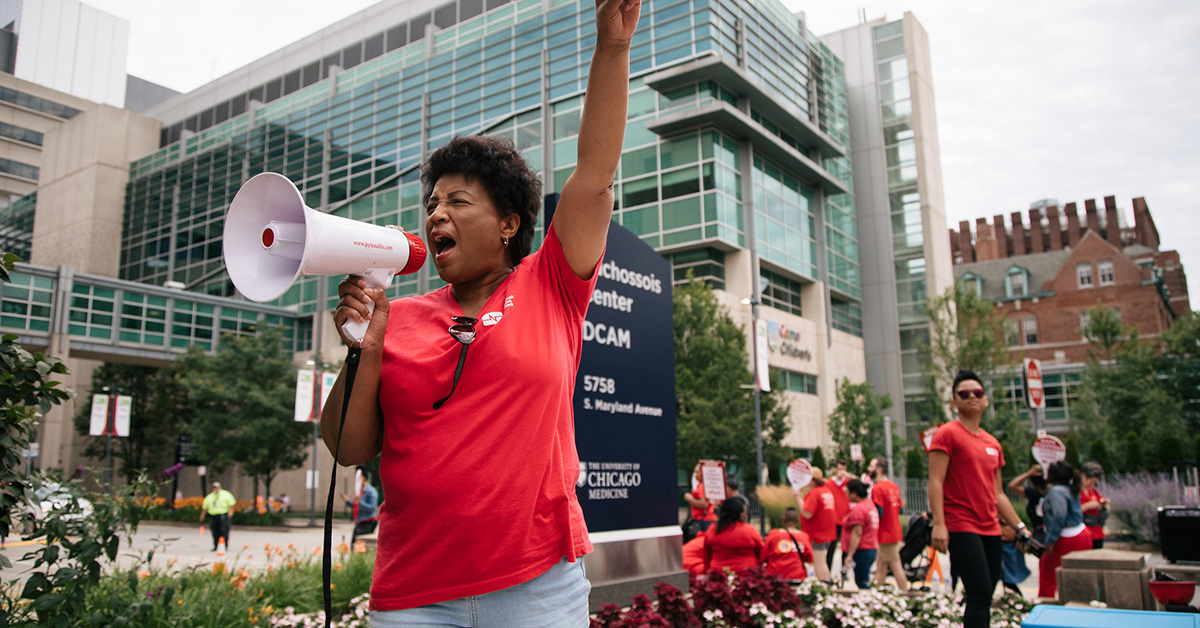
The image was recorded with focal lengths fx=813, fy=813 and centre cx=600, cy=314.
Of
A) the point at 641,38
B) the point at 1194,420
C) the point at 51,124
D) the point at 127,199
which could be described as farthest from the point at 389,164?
the point at 51,124

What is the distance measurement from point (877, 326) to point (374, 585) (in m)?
42.9

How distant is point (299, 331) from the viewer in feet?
145

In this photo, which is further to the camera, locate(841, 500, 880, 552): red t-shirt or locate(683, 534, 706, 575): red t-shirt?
locate(841, 500, 880, 552): red t-shirt

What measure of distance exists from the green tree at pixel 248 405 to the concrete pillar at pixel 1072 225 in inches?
2535

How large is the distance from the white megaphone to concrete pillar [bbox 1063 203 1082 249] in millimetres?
78849

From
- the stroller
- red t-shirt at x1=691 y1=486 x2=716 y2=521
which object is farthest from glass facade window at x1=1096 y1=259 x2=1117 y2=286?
red t-shirt at x1=691 y1=486 x2=716 y2=521

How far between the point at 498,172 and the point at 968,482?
478 centimetres

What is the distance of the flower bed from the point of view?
5.25m

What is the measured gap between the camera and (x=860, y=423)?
32.8 m

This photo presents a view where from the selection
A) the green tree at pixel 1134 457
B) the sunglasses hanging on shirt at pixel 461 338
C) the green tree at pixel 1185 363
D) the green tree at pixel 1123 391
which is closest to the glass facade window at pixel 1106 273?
the green tree at pixel 1123 391

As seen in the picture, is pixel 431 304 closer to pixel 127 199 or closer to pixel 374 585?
pixel 374 585

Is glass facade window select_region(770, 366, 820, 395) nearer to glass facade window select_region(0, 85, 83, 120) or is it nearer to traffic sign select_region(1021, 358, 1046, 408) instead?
traffic sign select_region(1021, 358, 1046, 408)

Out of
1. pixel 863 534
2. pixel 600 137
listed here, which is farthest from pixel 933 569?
pixel 600 137

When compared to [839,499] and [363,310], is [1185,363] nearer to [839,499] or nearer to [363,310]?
[839,499]
